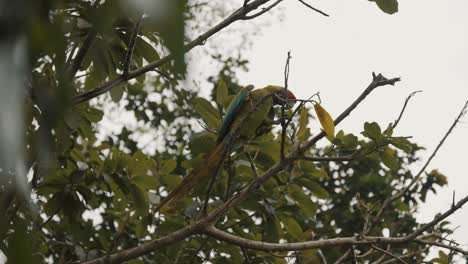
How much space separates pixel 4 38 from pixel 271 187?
8.32 feet

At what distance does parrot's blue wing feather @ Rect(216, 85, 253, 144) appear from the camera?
258 centimetres

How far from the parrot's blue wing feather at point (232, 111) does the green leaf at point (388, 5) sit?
3.19ft

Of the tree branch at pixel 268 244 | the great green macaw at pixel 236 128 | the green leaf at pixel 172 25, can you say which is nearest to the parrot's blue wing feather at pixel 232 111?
the great green macaw at pixel 236 128

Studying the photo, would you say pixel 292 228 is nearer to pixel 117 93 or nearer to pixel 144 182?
pixel 144 182

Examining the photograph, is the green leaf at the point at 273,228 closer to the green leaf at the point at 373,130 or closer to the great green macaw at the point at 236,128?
the great green macaw at the point at 236,128

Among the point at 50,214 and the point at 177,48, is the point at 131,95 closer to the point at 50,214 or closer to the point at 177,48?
the point at 50,214

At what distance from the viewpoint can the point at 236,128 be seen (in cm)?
240

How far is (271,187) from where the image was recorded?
2.72m

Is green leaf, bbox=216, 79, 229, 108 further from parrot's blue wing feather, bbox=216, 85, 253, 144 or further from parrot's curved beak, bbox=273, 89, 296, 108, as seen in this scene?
parrot's curved beak, bbox=273, 89, 296, 108

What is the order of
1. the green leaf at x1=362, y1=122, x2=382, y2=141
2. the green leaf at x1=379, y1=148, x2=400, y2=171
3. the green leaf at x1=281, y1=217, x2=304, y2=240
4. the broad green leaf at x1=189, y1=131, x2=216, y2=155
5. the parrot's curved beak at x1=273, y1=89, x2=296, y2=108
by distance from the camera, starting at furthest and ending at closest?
the green leaf at x1=281, y1=217, x2=304, y2=240
the broad green leaf at x1=189, y1=131, x2=216, y2=155
the green leaf at x1=379, y1=148, x2=400, y2=171
the green leaf at x1=362, y1=122, x2=382, y2=141
the parrot's curved beak at x1=273, y1=89, x2=296, y2=108

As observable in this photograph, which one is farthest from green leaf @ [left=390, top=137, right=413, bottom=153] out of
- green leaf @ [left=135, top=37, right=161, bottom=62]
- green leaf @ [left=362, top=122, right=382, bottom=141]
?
green leaf @ [left=135, top=37, right=161, bottom=62]

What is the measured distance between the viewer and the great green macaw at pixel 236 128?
236 centimetres

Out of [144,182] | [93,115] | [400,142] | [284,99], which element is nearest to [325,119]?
[284,99]

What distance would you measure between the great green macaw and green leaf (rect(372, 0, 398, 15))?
1.69 ft
